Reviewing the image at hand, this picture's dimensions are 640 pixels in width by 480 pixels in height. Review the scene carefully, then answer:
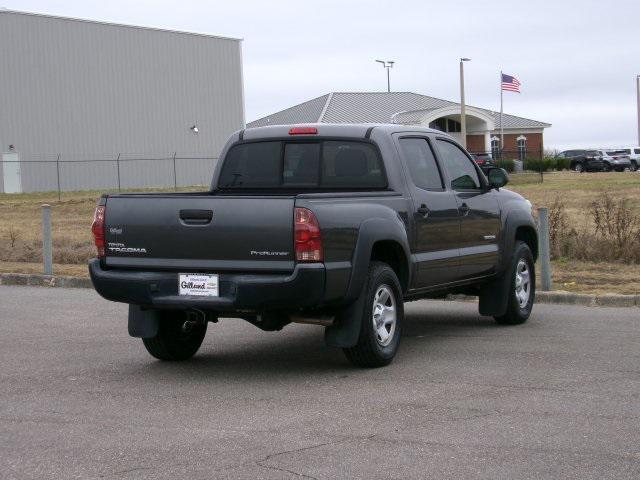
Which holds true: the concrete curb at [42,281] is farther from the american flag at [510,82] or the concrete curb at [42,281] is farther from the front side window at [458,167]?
the american flag at [510,82]

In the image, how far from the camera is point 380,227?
8883 millimetres

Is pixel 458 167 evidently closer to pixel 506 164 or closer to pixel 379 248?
pixel 379 248

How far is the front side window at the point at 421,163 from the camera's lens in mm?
9982

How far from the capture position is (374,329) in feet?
29.2

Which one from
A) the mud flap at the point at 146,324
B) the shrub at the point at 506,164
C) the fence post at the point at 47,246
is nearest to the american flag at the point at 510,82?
the shrub at the point at 506,164

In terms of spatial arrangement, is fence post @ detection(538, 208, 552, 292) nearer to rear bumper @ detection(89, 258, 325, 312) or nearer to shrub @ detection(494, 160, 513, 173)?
rear bumper @ detection(89, 258, 325, 312)

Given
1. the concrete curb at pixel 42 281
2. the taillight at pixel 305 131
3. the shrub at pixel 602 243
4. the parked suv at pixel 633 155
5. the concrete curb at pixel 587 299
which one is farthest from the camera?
the parked suv at pixel 633 155

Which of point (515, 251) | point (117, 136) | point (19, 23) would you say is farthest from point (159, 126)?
point (515, 251)

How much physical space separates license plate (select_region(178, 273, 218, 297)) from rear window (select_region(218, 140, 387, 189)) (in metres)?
1.79

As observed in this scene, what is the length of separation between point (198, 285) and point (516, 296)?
4.02 m

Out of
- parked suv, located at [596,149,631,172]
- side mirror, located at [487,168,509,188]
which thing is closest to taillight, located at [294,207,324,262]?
side mirror, located at [487,168,509,188]

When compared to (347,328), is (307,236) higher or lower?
higher

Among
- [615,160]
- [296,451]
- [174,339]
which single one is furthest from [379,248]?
[615,160]

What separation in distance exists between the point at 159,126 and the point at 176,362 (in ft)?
174
